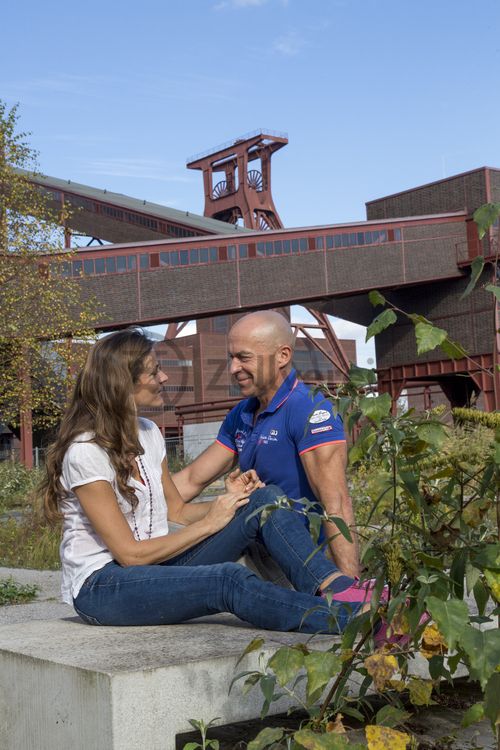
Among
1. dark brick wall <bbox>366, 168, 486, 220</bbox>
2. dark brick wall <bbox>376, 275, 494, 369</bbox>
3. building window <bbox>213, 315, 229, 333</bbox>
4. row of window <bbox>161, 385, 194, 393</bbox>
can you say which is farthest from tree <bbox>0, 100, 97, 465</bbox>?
building window <bbox>213, 315, 229, 333</bbox>

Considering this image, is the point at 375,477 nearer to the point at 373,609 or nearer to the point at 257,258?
the point at 373,609

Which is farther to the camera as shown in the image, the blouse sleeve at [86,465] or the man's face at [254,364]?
the man's face at [254,364]

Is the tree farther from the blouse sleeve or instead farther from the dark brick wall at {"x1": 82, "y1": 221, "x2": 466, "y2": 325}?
the blouse sleeve

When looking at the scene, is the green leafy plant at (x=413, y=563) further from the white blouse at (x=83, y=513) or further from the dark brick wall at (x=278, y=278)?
the dark brick wall at (x=278, y=278)

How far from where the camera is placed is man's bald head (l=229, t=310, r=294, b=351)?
361 centimetres

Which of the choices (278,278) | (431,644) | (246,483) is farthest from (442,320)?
(431,644)

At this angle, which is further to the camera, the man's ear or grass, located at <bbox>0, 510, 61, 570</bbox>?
grass, located at <bbox>0, 510, 61, 570</bbox>

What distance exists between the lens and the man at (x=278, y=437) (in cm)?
321

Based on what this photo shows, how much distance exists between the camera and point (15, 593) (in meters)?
6.07

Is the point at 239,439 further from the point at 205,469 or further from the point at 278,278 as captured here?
the point at 278,278

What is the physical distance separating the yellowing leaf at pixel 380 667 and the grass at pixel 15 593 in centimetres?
468

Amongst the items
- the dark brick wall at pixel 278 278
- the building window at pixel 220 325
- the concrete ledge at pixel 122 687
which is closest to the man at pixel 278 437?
the concrete ledge at pixel 122 687

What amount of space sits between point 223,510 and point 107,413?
0.48m

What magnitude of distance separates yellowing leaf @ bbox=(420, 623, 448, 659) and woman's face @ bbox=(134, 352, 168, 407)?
4.56 ft
